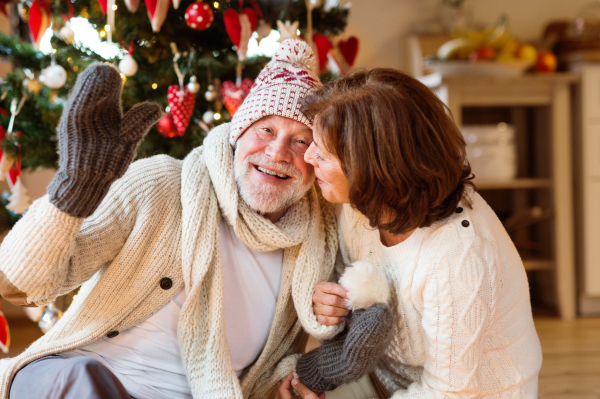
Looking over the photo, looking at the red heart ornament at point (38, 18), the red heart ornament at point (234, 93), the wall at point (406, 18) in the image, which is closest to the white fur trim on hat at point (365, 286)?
the red heart ornament at point (234, 93)

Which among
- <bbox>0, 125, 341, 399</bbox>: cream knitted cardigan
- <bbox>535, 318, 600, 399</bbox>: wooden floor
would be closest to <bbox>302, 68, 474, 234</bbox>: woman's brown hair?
<bbox>0, 125, 341, 399</bbox>: cream knitted cardigan

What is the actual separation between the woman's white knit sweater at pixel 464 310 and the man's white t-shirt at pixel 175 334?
0.29 m

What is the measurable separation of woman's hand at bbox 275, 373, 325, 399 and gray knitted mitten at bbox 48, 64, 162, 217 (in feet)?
1.94

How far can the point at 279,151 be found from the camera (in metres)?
1.22

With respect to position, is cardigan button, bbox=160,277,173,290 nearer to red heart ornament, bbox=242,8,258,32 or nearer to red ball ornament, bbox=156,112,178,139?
red ball ornament, bbox=156,112,178,139

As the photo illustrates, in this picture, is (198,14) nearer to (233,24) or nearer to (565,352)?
(233,24)

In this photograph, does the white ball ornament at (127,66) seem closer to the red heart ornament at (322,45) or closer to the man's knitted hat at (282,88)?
the man's knitted hat at (282,88)

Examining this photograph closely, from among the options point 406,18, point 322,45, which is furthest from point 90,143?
point 406,18

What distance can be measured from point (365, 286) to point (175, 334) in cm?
45

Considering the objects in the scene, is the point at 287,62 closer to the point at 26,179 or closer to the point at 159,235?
the point at 159,235

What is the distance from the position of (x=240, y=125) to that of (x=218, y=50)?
1.59 feet

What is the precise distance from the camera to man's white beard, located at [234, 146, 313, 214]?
1218 millimetres

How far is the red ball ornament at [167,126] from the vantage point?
1.51m

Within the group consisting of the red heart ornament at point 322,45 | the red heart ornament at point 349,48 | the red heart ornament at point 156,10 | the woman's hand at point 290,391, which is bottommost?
the woman's hand at point 290,391
